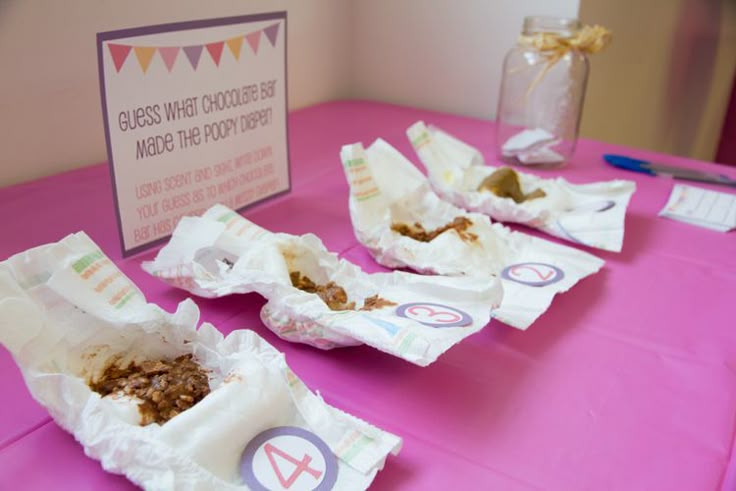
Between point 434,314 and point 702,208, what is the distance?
2.28 ft

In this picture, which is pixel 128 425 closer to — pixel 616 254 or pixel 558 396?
pixel 558 396

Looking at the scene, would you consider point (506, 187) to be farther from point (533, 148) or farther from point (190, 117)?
point (190, 117)

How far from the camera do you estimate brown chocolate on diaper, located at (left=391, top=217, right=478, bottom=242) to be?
0.93m

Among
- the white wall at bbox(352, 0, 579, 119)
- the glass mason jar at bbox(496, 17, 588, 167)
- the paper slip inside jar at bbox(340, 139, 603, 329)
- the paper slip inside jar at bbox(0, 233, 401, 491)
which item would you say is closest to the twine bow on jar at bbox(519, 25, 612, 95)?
the glass mason jar at bbox(496, 17, 588, 167)

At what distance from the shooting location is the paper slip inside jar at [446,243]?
0.83 metres

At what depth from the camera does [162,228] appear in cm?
94

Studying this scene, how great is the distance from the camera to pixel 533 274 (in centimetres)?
86

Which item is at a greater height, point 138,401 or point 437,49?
point 437,49

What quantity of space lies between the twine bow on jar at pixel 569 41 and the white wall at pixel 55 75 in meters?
0.62

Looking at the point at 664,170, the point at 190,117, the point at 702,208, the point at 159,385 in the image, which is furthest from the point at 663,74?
the point at 159,385

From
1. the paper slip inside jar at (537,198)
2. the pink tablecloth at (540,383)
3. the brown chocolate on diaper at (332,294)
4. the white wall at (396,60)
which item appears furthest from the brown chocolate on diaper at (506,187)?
the white wall at (396,60)

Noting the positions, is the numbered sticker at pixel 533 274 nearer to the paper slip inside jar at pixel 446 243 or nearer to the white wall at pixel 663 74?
the paper slip inside jar at pixel 446 243

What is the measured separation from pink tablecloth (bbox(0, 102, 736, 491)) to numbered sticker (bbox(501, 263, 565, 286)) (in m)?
0.03

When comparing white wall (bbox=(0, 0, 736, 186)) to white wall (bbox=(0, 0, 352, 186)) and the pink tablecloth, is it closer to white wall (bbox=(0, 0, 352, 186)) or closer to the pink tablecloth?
white wall (bbox=(0, 0, 352, 186))
